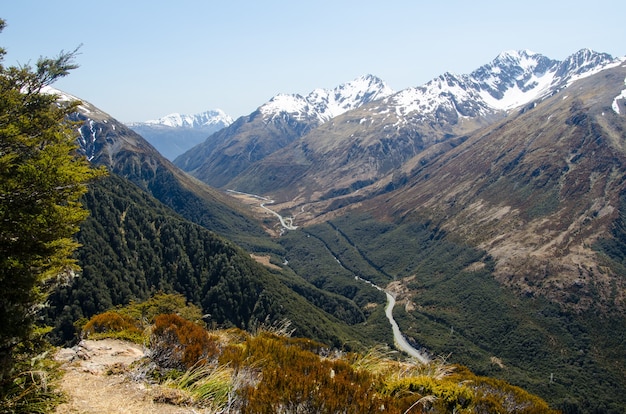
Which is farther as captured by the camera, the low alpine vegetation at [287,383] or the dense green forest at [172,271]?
the dense green forest at [172,271]

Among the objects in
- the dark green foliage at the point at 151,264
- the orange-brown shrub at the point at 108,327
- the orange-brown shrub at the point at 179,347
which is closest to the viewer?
the orange-brown shrub at the point at 179,347

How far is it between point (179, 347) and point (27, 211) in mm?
7495

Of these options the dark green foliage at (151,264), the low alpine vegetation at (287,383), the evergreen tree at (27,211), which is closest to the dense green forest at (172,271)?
the dark green foliage at (151,264)

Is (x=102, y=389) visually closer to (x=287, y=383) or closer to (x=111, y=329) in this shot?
(x=287, y=383)

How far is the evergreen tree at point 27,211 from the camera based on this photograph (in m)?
12.8

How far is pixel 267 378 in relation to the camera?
12.4m

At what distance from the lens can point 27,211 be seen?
534 inches

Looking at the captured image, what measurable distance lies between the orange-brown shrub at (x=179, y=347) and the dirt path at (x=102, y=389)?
4.71 ft

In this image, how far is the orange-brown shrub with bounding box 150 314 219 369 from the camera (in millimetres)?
15523

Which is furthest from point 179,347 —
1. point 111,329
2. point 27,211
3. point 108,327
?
point 108,327

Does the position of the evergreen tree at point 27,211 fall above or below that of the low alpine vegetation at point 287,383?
above

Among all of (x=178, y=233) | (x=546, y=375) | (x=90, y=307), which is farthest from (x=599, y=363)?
(x=90, y=307)

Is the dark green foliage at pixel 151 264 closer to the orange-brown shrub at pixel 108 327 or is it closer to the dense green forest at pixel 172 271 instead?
the dense green forest at pixel 172 271

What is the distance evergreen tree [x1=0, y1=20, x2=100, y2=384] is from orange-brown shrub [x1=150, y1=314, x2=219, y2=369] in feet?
14.8
